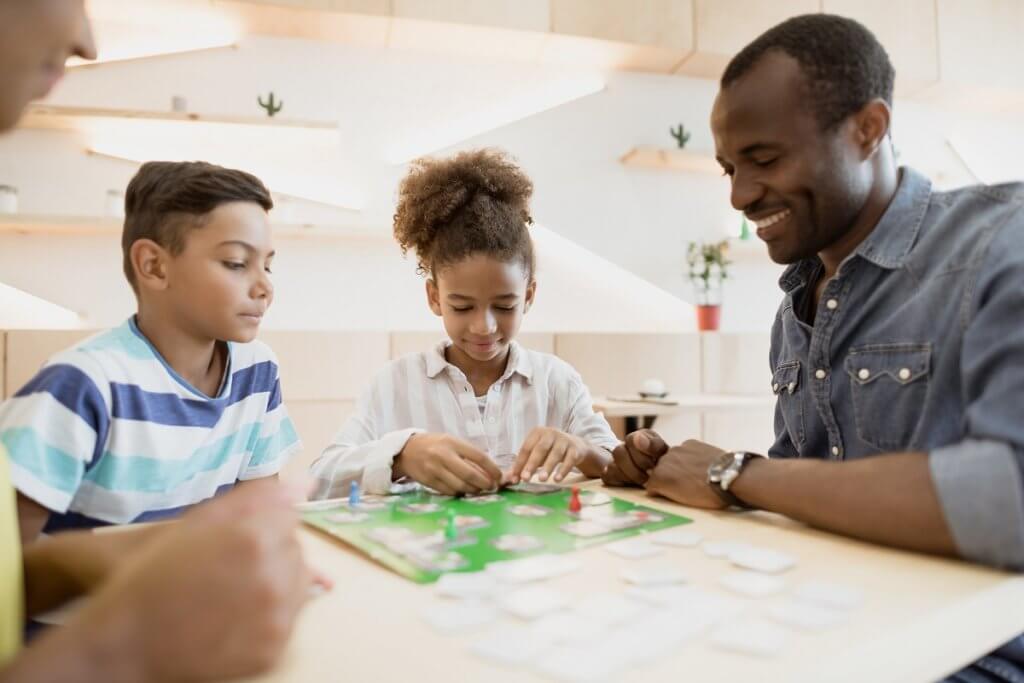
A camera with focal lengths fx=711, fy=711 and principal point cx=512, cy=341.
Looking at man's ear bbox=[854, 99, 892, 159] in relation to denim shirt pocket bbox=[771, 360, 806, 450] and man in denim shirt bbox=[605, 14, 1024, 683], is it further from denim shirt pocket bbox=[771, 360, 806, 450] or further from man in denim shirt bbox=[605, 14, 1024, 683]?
denim shirt pocket bbox=[771, 360, 806, 450]

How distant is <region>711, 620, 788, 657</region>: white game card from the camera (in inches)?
20.3

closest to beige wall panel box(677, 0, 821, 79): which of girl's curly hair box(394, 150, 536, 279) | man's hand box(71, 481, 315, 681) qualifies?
girl's curly hair box(394, 150, 536, 279)

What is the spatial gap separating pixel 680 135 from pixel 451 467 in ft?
11.2

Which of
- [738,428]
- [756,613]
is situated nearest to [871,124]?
[756,613]

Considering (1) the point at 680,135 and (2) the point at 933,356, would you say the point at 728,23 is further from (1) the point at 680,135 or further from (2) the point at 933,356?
(2) the point at 933,356

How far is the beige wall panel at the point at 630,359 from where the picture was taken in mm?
3639

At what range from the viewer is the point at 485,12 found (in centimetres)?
355

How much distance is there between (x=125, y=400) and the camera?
114 cm

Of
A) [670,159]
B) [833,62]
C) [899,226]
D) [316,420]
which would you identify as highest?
[670,159]

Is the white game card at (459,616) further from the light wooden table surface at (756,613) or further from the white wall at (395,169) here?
the white wall at (395,169)

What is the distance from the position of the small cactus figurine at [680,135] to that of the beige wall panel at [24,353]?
126 inches

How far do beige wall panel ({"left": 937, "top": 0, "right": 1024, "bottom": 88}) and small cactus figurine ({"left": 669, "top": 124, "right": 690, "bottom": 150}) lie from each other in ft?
5.18

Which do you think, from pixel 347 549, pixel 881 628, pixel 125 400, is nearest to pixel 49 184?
pixel 125 400

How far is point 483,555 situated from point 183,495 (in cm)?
73
